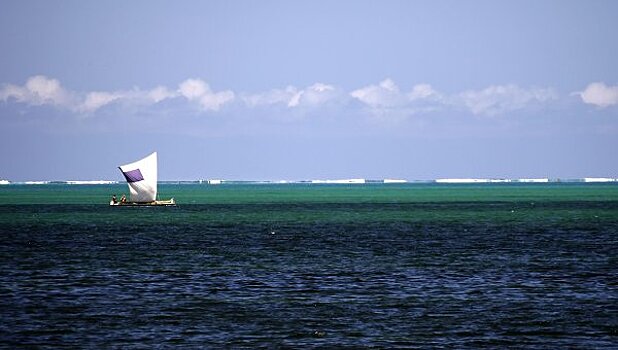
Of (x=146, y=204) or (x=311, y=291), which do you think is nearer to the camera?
(x=311, y=291)

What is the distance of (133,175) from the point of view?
158 metres

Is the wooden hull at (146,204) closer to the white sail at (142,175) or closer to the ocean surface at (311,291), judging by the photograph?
the white sail at (142,175)

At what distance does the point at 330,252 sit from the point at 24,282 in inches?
1024

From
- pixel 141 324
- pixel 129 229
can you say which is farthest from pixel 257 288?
pixel 129 229

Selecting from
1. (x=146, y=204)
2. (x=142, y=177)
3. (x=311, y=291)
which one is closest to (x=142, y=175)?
(x=142, y=177)

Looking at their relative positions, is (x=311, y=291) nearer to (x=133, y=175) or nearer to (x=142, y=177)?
(x=133, y=175)

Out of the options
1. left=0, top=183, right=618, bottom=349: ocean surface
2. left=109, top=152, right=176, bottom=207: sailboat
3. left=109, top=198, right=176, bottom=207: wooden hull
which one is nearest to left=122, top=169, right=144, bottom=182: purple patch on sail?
left=109, top=152, right=176, bottom=207: sailboat

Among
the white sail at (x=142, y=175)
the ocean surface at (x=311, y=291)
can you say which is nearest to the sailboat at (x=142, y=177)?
the white sail at (x=142, y=175)

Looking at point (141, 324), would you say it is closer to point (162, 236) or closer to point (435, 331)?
point (435, 331)

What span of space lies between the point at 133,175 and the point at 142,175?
158 cm

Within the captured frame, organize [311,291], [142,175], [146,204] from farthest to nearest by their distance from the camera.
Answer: [146,204]
[142,175]
[311,291]

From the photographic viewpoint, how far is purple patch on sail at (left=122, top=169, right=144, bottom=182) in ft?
513

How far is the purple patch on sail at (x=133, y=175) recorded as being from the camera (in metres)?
156

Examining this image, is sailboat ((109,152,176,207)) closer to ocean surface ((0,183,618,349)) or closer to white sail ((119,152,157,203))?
white sail ((119,152,157,203))
